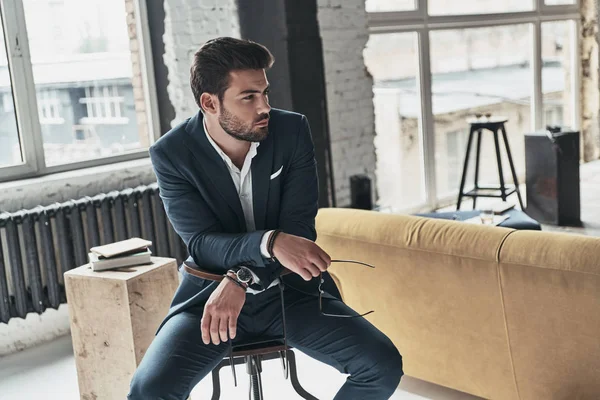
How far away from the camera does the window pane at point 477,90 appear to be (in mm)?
Result: 6816

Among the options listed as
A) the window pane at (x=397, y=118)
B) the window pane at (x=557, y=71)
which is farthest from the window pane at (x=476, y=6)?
the window pane at (x=557, y=71)

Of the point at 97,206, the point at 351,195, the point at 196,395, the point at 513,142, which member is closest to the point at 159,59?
the point at 97,206

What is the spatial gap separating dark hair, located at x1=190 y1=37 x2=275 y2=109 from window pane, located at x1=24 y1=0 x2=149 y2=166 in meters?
2.49

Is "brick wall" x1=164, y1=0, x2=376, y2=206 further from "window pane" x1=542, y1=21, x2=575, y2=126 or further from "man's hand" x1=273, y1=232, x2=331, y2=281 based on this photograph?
"window pane" x1=542, y1=21, x2=575, y2=126

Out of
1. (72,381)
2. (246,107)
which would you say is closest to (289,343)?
(246,107)

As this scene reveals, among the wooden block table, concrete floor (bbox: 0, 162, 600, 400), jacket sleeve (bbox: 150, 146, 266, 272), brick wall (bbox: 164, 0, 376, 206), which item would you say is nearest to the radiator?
concrete floor (bbox: 0, 162, 600, 400)

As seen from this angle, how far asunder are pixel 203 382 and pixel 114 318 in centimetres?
80

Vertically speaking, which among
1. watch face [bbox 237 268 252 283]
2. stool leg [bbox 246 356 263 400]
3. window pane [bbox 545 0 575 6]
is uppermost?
window pane [bbox 545 0 575 6]

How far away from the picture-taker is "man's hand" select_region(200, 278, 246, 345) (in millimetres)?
1958

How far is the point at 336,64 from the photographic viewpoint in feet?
17.8

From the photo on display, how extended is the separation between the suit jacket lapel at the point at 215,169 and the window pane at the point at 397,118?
404 centimetres

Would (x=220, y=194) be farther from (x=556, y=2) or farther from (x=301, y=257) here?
(x=556, y=2)

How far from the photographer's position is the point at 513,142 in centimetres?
773

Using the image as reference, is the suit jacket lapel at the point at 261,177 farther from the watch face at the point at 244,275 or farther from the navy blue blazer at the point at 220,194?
the watch face at the point at 244,275
